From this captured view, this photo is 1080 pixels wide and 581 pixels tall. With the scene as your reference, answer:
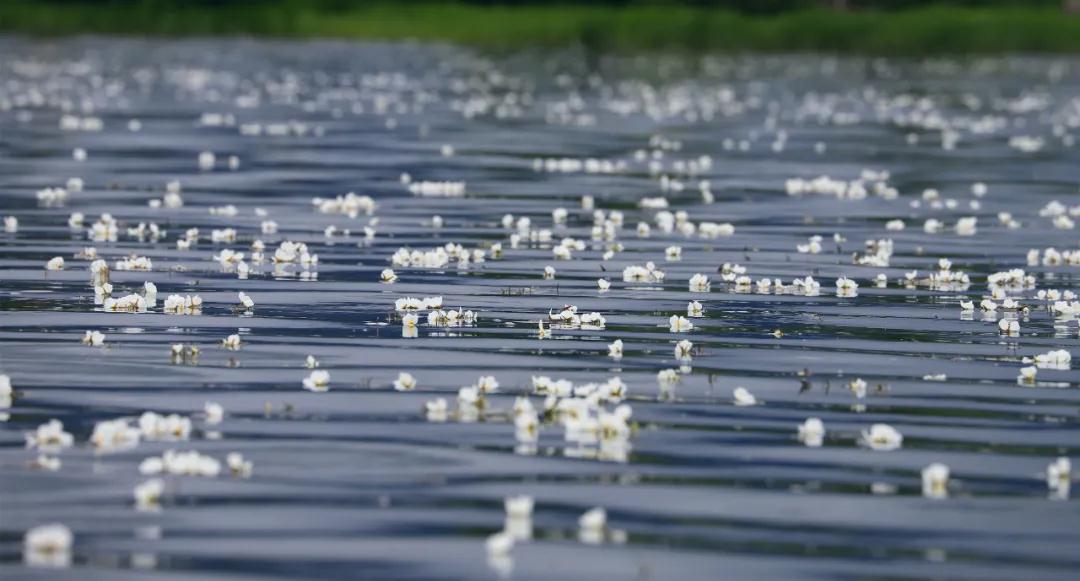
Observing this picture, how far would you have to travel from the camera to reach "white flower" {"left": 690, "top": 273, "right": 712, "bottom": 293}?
14.8 metres

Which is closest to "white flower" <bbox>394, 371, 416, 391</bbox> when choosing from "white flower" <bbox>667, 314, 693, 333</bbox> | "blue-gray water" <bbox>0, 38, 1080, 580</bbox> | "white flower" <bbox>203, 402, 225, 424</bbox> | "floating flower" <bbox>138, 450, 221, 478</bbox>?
"blue-gray water" <bbox>0, 38, 1080, 580</bbox>

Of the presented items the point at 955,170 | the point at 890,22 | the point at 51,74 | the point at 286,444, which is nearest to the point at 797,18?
the point at 890,22

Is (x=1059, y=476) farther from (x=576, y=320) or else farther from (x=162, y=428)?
(x=576, y=320)

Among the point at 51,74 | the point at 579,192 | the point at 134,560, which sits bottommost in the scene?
the point at 134,560

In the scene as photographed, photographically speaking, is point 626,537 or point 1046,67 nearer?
point 626,537

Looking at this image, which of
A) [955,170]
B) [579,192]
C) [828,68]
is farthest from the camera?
[828,68]

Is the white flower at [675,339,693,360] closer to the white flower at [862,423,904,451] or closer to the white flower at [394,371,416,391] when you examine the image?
the white flower at [394,371,416,391]

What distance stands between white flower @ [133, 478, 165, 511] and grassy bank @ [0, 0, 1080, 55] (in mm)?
63395

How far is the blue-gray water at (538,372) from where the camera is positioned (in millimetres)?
7699

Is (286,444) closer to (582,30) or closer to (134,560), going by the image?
(134,560)

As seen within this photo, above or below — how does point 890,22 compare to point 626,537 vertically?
above

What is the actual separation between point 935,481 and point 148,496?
300cm

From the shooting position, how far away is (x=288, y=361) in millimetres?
11430

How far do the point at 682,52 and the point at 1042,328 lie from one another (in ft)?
190
